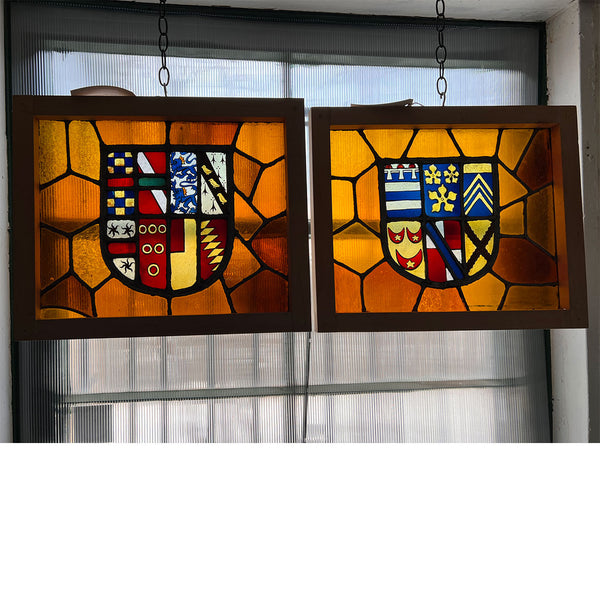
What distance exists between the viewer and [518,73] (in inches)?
82.3

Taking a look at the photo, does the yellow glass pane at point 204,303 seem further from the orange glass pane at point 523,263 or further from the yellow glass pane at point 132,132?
the orange glass pane at point 523,263

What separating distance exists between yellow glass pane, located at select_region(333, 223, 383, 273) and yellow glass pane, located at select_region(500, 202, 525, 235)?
0.22 m

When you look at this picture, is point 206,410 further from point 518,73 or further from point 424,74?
point 518,73

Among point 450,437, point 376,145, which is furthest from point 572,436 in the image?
point 376,145

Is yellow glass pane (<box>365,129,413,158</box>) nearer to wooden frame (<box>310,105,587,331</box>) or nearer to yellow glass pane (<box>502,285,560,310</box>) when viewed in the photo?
wooden frame (<box>310,105,587,331</box>)

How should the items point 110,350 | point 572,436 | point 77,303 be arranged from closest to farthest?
1. point 77,303
2. point 110,350
3. point 572,436

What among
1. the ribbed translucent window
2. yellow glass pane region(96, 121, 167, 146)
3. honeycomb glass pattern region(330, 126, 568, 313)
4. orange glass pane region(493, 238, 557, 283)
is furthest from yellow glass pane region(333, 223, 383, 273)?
the ribbed translucent window

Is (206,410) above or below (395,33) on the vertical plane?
below

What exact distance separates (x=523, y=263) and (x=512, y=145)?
207mm

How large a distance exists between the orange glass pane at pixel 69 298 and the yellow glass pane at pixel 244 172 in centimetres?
30

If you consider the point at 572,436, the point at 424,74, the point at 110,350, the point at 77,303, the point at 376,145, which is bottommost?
the point at 572,436

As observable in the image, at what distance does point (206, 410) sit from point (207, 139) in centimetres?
116

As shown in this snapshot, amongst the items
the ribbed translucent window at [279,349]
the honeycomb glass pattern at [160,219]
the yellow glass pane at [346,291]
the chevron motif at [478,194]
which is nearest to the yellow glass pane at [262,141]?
the honeycomb glass pattern at [160,219]

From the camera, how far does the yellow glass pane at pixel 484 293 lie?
39.3 inches
